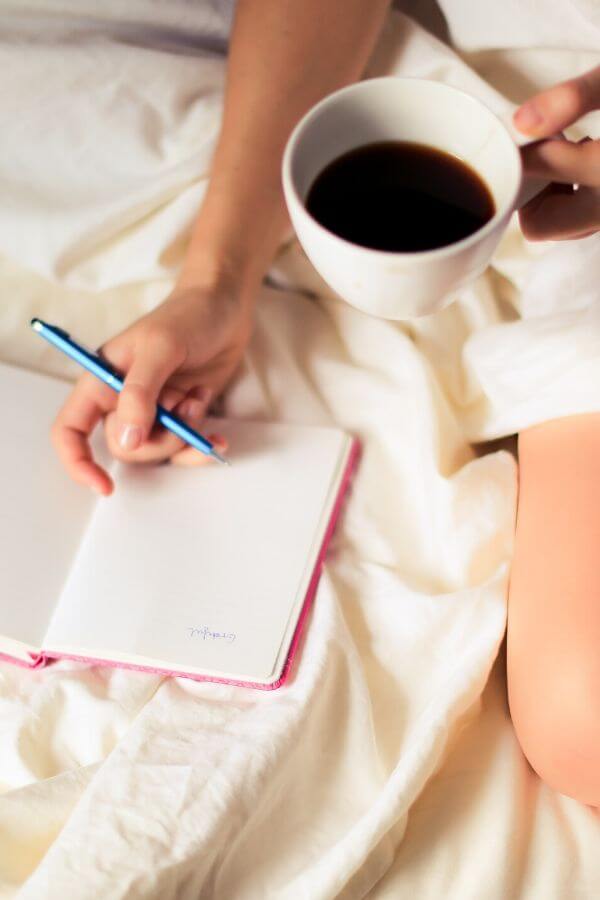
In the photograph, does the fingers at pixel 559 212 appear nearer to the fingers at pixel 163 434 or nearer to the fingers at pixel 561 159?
the fingers at pixel 561 159

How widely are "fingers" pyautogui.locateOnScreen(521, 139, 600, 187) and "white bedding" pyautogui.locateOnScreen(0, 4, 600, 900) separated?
0.24m

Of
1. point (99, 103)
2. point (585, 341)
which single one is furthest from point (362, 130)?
point (99, 103)

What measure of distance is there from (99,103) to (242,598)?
0.51 meters

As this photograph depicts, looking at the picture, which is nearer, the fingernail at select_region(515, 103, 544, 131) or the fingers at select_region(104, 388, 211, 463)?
the fingernail at select_region(515, 103, 544, 131)

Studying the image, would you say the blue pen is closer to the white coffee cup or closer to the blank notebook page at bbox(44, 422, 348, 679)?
the blank notebook page at bbox(44, 422, 348, 679)

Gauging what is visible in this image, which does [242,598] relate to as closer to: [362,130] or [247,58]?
[362,130]

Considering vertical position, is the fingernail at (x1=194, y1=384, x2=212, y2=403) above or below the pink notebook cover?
above

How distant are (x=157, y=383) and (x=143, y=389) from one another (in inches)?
0.6

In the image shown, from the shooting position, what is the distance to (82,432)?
809 mm

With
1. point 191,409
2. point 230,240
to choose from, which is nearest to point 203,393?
point 191,409

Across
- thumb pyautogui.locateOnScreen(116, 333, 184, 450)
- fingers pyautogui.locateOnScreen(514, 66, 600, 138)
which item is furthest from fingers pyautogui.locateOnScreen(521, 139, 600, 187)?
thumb pyautogui.locateOnScreen(116, 333, 184, 450)

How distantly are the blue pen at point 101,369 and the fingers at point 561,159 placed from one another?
0.37 m

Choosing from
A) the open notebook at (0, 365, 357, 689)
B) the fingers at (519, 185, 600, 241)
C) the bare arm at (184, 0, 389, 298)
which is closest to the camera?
the fingers at (519, 185, 600, 241)

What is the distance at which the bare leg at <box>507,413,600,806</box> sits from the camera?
66cm
